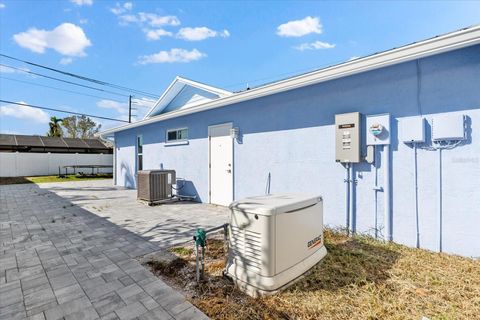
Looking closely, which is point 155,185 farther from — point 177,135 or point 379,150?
point 379,150

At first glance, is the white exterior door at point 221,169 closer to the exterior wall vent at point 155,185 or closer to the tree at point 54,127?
the exterior wall vent at point 155,185

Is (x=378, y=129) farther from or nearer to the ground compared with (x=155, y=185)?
farther from the ground

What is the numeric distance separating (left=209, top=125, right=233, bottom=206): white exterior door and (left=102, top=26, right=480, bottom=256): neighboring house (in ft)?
0.13

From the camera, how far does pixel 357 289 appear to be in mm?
2240

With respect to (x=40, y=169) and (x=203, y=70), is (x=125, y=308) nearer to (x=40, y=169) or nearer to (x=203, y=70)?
(x=203, y=70)

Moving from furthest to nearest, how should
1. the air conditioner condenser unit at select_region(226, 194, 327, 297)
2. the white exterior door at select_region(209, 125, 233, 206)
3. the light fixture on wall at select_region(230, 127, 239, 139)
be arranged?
1. the white exterior door at select_region(209, 125, 233, 206)
2. the light fixture on wall at select_region(230, 127, 239, 139)
3. the air conditioner condenser unit at select_region(226, 194, 327, 297)

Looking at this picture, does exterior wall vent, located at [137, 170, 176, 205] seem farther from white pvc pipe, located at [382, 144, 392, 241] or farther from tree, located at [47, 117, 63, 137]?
tree, located at [47, 117, 63, 137]

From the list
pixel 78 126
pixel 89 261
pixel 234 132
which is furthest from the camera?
pixel 78 126

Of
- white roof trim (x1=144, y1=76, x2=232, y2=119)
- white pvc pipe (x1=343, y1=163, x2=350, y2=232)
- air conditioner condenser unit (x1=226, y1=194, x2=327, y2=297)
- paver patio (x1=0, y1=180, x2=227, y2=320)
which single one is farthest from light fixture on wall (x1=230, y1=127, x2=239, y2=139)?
air conditioner condenser unit (x1=226, y1=194, x2=327, y2=297)

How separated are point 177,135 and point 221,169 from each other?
2506 mm

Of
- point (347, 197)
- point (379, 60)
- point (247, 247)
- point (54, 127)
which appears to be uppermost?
point (54, 127)

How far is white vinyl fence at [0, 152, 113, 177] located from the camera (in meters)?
16.7

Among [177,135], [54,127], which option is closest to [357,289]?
[177,135]

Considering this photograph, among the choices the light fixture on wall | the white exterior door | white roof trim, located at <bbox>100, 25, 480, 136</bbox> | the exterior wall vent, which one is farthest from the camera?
the exterior wall vent
